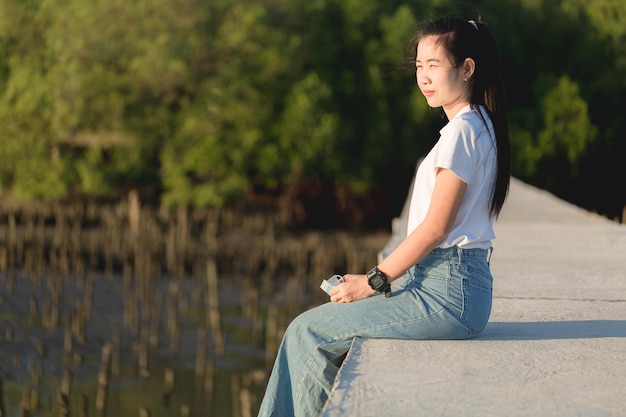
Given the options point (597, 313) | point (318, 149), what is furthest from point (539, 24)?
point (597, 313)

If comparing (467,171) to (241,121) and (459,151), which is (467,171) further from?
(241,121)

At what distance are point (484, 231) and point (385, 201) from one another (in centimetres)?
2322

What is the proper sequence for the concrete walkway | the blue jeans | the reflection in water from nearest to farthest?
1. the concrete walkway
2. the blue jeans
3. the reflection in water

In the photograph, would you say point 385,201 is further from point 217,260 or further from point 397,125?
point 217,260

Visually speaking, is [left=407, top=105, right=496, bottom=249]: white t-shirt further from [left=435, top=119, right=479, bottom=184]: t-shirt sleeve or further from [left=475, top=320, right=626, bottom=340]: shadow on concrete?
[left=475, top=320, right=626, bottom=340]: shadow on concrete

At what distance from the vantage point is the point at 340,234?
74.6ft

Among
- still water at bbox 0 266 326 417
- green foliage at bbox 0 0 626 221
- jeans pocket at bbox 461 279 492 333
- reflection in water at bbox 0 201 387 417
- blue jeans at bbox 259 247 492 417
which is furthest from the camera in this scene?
green foliage at bbox 0 0 626 221

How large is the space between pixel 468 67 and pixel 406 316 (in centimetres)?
76

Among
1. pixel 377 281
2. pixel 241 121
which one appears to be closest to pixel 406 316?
pixel 377 281

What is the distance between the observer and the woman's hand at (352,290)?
10.4 feet

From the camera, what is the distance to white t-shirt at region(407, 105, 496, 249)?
310cm

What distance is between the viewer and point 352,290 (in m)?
3.20

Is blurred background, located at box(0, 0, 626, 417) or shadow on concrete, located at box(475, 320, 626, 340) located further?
blurred background, located at box(0, 0, 626, 417)

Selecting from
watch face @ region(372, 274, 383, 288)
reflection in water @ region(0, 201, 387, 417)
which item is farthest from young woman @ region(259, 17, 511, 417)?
reflection in water @ region(0, 201, 387, 417)
